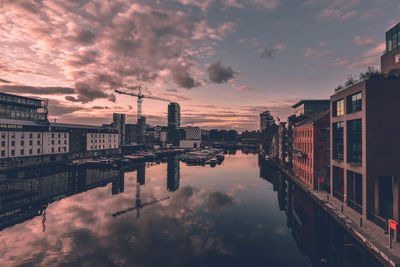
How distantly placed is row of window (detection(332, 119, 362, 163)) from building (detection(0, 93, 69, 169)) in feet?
360

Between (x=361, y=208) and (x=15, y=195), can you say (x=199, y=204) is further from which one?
(x=15, y=195)

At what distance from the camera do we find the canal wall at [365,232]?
21672 mm

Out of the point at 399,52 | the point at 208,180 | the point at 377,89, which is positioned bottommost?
the point at 208,180

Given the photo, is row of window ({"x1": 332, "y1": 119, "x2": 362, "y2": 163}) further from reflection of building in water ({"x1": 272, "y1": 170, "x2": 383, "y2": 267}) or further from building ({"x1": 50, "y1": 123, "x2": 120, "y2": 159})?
building ({"x1": 50, "y1": 123, "x2": 120, "y2": 159})

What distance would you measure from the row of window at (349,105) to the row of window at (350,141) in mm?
2006

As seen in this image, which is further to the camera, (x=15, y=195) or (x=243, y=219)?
(x=15, y=195)

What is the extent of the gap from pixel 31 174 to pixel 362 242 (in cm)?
9576

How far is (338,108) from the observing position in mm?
43719

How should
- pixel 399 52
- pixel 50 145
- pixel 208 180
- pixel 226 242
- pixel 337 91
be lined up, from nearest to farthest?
pixel 226 242
pixel 399 52
pixel 337 91
pixel 208 180
pixel 50 145

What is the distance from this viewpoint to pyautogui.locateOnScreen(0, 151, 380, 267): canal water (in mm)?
25719

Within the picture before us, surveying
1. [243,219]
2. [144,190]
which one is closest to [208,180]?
[144,190]

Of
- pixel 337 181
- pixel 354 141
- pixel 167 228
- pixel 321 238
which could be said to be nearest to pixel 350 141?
pixel 354 141

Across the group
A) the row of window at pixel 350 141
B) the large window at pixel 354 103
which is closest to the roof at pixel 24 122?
the row of window at pixel 350 141

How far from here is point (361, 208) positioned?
112 feet
